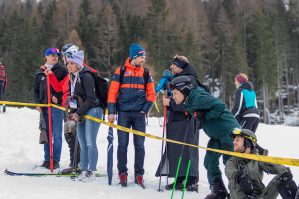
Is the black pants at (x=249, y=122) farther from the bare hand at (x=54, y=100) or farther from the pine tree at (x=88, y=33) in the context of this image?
the pine tree at (x=88, y=33)

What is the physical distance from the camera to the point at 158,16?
164 feet

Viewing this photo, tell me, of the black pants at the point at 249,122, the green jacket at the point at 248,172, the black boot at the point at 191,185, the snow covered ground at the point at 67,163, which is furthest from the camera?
the black pants at the point at 249,122

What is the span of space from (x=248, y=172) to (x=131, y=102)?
2.32 m

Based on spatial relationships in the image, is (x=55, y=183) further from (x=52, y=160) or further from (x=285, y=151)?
(x=285, y=151)

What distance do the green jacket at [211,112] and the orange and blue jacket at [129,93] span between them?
1206mm

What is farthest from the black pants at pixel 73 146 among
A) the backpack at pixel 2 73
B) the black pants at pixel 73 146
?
the backpack at pixel 2 73

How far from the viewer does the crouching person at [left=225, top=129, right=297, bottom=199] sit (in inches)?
160

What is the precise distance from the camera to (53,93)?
747cm

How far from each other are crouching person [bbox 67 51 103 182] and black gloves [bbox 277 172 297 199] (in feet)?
10.5

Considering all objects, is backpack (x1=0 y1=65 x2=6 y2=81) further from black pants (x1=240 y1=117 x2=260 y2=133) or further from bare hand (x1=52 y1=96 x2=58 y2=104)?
black pants (x1=240 y1=117 x2=260 y2=133)

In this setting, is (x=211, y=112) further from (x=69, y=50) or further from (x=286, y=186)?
(x=69, y=50)

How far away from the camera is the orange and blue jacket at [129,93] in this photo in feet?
20.6

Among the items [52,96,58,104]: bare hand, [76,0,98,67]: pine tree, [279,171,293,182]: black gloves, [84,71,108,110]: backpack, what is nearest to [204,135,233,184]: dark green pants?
[279,171,293,182]: black gloves

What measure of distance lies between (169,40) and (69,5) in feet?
67.3
